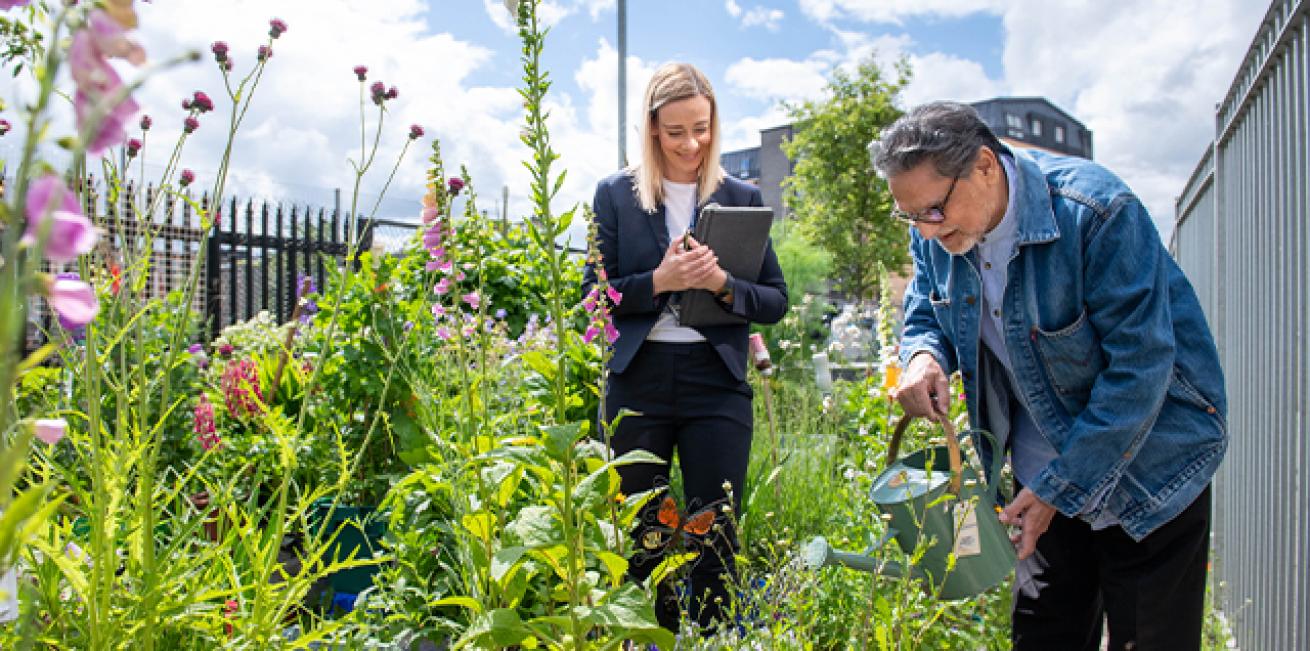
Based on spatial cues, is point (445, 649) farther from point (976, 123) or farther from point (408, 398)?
point (976, 123)

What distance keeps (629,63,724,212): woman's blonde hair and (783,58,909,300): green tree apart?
58.7 feet

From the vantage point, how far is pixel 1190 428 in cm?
169

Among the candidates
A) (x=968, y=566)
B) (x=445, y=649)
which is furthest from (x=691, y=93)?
(x=445, y=649)

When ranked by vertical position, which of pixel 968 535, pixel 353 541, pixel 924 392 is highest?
pixel 924 392

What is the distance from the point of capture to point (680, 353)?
2295 millimetres

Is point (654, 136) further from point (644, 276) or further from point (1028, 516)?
point (1028, 516)

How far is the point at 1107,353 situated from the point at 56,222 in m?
1.72

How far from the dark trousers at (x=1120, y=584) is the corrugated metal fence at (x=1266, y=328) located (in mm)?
487

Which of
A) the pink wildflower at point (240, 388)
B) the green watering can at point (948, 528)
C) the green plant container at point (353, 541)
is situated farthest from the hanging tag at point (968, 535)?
the pink wildflower at point (240, 388)

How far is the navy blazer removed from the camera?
226 cm

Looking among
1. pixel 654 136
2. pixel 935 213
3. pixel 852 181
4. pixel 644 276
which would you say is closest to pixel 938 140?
pixel 935 213

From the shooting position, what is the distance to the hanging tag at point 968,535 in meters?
1.63

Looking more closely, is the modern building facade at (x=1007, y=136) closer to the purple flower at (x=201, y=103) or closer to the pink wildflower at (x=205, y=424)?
the pink wildflower at (x=205, y=424)

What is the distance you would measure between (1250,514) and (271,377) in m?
3.46
